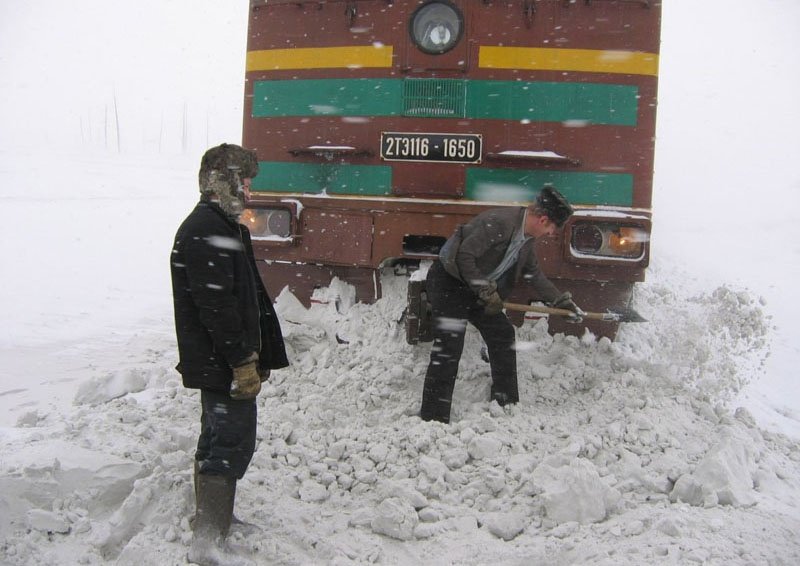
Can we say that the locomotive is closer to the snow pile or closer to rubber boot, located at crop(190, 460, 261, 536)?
the snow pile

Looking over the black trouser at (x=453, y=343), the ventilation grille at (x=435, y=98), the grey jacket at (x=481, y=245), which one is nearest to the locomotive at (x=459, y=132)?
the ventilation grille at (x=435, y=98)

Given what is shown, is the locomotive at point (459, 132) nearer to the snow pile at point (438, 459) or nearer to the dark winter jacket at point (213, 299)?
the snow pile at point (438, 459)

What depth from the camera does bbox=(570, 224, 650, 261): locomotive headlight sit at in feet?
13.4

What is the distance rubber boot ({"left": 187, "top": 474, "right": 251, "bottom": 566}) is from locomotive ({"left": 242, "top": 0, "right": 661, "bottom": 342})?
1.70 m

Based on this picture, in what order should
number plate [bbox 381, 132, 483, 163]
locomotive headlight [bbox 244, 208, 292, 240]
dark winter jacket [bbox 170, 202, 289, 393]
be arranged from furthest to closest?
locomotive headlight [bbox 244, 208, 292, 240]
number plate [bbox 381, 132, 483, 163]
dark winter jacket [bbox 170, 202, 289, 393]

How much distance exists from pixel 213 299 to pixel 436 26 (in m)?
2.57

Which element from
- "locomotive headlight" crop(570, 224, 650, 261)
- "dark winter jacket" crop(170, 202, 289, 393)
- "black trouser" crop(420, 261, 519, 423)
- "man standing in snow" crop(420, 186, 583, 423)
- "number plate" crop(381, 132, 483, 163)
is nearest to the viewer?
"dark winter jacket" crop(170, 202, 289, 393)

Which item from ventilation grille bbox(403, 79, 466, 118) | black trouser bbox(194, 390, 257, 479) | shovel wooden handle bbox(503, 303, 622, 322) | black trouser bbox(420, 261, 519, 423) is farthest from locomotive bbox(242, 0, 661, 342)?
black trouser bbox(194, 390, 257, 479)

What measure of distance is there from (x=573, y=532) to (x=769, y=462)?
54.1 inches

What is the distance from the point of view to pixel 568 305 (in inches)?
159

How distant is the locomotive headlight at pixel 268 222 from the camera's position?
4465 millimetres

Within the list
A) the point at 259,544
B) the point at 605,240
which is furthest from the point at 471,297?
the point at 259,544

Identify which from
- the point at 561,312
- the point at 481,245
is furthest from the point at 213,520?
the point at 561,312

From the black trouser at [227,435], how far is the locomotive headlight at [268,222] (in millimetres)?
1978
